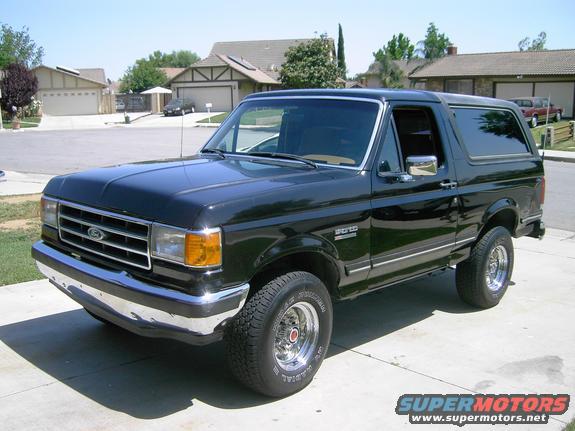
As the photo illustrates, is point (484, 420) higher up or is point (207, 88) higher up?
point (207, 88)

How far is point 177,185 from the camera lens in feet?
12.8

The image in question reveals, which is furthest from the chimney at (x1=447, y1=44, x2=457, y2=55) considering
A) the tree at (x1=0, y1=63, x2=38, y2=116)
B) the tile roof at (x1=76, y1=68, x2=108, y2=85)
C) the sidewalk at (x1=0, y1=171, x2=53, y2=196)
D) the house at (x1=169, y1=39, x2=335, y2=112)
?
the sidewalk at (x1=0, y1=171, x2=53, y2=196)

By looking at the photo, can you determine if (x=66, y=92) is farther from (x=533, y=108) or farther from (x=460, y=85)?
(x=533, y=108)

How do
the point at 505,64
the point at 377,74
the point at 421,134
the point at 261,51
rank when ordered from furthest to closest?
the point at 261,51, the point at 377,74, the point at 505,64, the point at 421,134

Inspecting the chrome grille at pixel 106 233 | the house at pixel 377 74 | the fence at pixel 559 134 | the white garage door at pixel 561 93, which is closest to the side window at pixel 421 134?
the chrome grille at pixel 106 233

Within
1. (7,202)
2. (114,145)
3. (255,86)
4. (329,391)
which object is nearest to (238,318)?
(329,391)

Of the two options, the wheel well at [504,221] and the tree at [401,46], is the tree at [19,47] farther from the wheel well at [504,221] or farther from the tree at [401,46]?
the wheel well at [504,221]

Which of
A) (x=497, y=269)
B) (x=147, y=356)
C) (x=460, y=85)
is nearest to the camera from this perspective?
(x=147, y=356)

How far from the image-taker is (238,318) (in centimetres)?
380

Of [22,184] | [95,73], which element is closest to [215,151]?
[22,184]

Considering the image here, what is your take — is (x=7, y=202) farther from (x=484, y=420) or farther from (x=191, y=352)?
(x=484, y=420)

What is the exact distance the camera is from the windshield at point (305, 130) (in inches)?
187

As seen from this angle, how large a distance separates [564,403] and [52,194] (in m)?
3.93

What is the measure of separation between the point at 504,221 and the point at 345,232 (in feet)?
8.87
